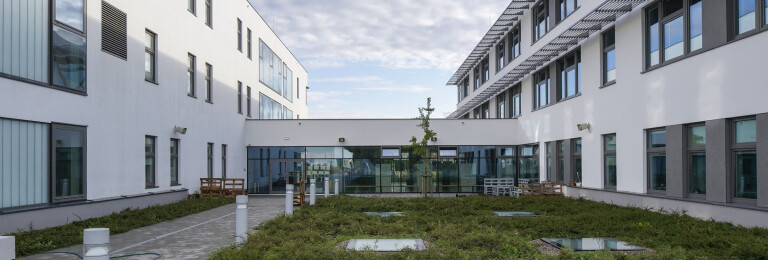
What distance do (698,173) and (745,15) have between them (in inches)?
152

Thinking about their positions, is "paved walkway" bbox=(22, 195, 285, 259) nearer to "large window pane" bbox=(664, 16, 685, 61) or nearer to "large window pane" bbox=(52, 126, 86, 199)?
"large window pane" bbox=(52, 126, 86, 199)

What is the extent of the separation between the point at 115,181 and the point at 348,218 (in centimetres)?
712

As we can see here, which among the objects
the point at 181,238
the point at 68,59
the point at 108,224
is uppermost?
the point at 68,59

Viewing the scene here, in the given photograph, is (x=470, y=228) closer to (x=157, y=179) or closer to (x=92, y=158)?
(x=92, y=158)

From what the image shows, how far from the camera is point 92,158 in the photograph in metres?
13.9

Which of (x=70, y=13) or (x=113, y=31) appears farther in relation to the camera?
(x=113, y=31)

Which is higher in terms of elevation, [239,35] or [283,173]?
[239,35]

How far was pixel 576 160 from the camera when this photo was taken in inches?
791

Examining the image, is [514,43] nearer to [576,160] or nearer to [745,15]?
[576,160]

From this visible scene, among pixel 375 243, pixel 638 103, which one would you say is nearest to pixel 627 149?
pixel 638 103

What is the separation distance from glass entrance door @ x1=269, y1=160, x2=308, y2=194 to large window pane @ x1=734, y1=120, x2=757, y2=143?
19351 millimetres

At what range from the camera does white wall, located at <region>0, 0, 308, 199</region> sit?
13.3m

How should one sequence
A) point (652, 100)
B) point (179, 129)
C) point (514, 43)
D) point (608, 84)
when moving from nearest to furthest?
point (652, 100) < point (608, 84) < point (179, 129) < point (514, 43)

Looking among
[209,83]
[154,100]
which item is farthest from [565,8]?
[154,100]
